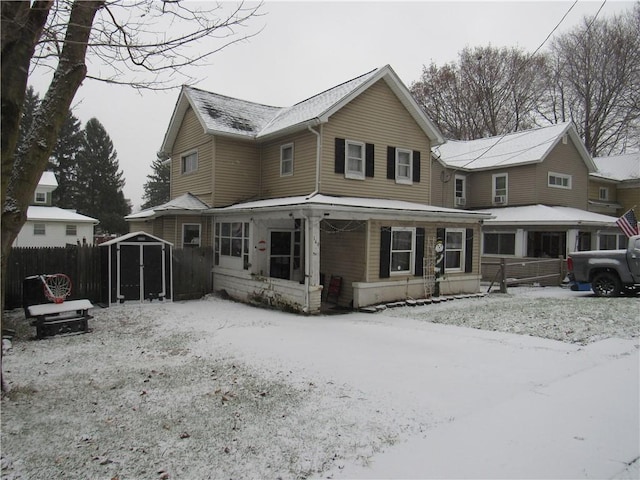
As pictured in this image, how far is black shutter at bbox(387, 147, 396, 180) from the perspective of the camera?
1597 cm

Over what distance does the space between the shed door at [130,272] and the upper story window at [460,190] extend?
60.0 feet

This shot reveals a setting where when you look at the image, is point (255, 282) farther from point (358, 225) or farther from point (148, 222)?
point (148, 222)

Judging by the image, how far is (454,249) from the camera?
15.4 meters

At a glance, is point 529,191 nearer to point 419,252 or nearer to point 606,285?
point 606,285

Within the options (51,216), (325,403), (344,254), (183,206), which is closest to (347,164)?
(344,254)

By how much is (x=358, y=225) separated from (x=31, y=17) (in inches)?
387

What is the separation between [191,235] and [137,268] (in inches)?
175

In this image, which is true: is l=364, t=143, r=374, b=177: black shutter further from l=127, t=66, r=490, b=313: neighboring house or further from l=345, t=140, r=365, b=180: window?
l=345, t=140, r=365, b=180: window

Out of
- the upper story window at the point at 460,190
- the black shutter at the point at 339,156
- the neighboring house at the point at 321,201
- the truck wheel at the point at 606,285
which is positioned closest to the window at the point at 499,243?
the upper story window at the point at 460,190

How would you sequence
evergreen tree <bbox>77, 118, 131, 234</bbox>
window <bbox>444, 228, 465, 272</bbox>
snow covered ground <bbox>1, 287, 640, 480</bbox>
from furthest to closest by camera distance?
1. evergreen tree <bbox>77, 118, 131, 234</bbox>
2. window <bbox>444, 228, 465, 272</bbox>
3. snow covered ground <bbox>1, 287, 640, 480</bbox>

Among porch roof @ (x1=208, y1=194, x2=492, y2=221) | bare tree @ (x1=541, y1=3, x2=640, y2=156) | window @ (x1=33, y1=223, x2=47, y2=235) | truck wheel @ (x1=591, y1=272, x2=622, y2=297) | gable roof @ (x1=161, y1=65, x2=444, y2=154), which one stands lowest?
truck wheel @ (x1=591, y1=272, x2=622, y2=297)

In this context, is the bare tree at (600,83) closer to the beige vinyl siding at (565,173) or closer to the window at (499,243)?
the beige vinyl siding at (565,173)

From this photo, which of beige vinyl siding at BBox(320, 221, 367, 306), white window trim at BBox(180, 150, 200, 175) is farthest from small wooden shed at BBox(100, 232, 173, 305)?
white window trim at BBox(180, 150, 200, 175)

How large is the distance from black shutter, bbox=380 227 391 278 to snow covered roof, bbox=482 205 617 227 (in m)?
8.48
